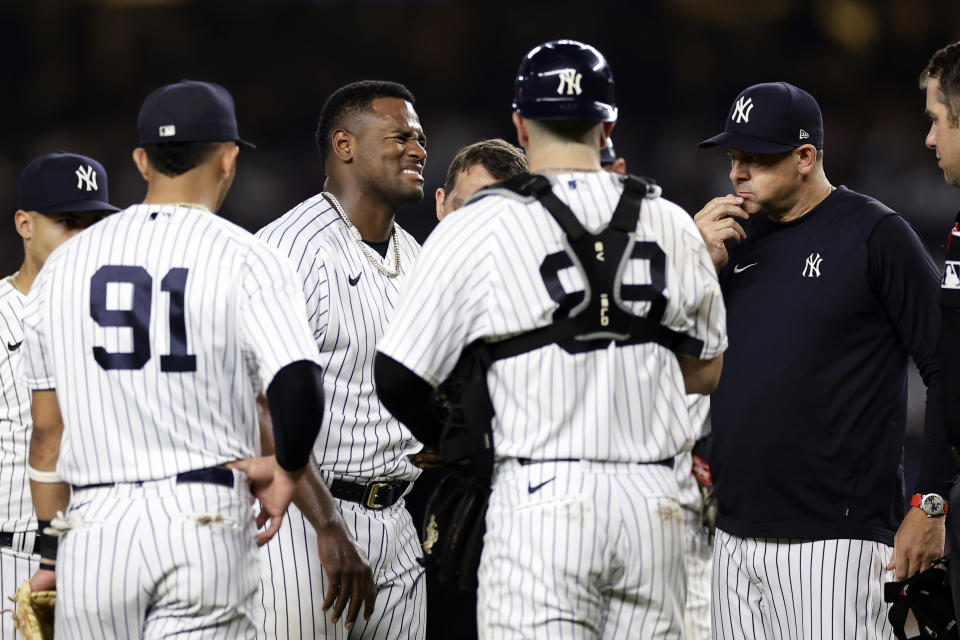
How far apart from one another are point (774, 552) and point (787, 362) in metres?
0.57

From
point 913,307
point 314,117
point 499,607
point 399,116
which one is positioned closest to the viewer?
point 499,607

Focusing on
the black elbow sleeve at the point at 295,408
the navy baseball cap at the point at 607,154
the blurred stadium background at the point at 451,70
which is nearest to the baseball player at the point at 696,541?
the navy baseball cap at the point at 607,154

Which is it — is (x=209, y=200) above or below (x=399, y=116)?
below

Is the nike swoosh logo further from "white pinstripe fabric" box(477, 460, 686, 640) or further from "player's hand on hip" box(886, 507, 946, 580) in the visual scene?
"player's hand on hip" box(886, 507, 946, 580)

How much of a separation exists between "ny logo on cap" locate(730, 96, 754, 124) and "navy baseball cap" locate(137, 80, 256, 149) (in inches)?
64.1

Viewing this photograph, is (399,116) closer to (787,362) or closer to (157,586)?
(787,362)

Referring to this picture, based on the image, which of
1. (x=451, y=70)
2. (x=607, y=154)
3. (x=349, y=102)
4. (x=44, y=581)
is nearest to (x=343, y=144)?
(x=349, y=102)

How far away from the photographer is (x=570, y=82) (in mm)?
2588

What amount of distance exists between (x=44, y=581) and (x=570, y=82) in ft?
5.96

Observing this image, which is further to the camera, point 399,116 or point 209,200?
point 399,116

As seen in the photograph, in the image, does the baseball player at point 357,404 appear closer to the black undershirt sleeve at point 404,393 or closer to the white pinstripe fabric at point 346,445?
the white pinstripe fabric at point 346,445

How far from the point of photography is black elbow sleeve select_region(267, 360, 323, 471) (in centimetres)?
263

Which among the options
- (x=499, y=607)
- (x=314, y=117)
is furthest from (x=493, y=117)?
(x=499, y=607)

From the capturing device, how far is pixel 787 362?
132 inches
